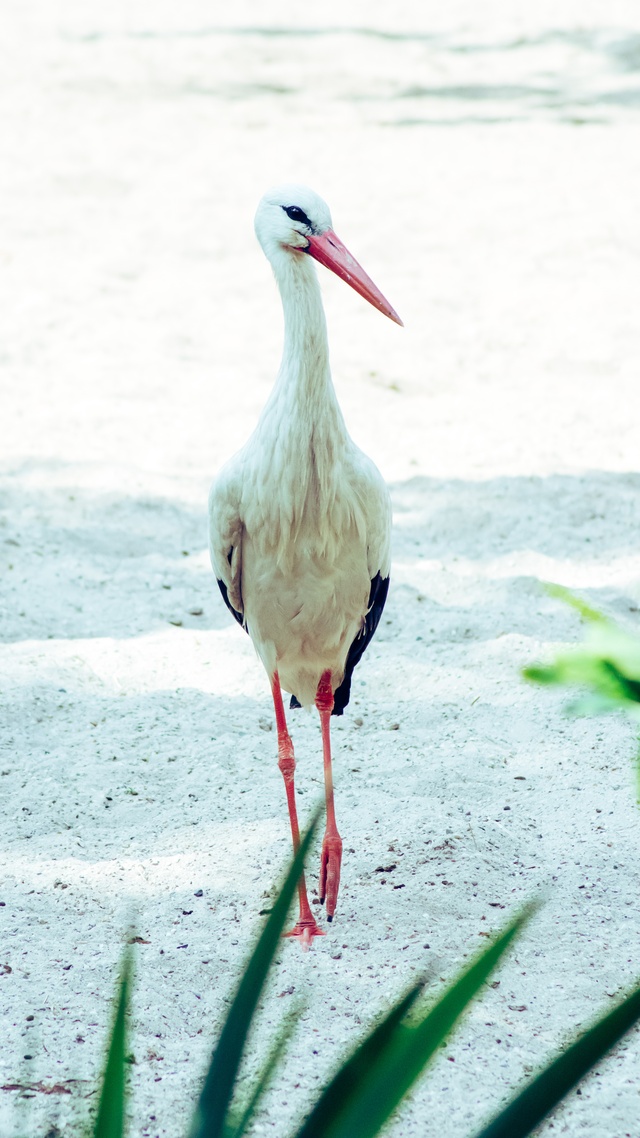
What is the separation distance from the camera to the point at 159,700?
4.03 m

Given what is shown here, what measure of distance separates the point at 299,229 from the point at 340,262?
0.41 feet

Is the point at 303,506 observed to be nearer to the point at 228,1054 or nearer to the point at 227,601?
the point at 227,601

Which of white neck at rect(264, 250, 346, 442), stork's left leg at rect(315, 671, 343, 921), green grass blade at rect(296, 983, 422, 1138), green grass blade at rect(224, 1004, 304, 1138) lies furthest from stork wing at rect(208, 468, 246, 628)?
green grass blade at rect(296, 983, 422, 1138)

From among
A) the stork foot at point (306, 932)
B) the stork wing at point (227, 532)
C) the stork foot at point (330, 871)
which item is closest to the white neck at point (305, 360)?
the stork wing at point (227, 532)

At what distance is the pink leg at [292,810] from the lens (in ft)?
9.75

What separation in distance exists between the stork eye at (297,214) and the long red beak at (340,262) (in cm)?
4

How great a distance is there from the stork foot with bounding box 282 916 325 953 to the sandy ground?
0.12 ft

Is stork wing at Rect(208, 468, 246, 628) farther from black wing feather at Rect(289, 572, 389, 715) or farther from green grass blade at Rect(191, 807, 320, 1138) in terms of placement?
green grass blade at Rect(191, 807, 320, 1138)

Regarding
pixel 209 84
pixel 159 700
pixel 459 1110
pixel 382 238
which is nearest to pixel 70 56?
pixel 209 84

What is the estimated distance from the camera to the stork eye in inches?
116

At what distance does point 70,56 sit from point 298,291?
12444 millimetres

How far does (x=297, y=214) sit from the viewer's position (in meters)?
2.95

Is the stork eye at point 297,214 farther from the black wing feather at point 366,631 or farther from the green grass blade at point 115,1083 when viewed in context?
the green grass blade at point 115,1083

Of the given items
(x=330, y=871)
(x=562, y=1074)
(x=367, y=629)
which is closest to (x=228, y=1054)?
(x=562, y=1074)
